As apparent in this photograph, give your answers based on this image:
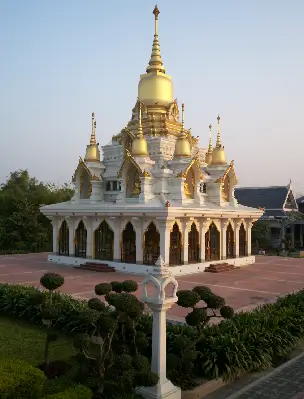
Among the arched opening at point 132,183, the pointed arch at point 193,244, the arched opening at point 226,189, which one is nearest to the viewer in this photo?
the pointed arch at point 193,244

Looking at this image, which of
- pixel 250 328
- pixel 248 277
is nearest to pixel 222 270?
pixel 248 277

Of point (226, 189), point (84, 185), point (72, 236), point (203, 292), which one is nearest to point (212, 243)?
point (226, 189)

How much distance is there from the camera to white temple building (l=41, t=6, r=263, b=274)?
2120 centimetres

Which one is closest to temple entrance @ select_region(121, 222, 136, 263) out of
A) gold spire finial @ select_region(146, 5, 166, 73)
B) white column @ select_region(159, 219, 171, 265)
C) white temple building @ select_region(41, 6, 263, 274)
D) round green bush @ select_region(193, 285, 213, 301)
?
white temple building @ select_region(41, 6, 263, 274)

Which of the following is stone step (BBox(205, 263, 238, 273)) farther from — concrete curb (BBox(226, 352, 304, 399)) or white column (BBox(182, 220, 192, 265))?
concrete curb (BBox(226, 352, 304, 399))

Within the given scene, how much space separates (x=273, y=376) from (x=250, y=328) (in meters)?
1.23

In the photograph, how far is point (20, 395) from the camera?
6.00 metres

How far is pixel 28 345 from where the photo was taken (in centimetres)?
1002

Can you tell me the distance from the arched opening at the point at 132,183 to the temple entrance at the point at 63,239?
4.89m

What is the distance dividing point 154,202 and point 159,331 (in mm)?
14303

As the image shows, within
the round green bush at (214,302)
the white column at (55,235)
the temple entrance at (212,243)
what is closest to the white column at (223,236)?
the temple entrance at (212,243)

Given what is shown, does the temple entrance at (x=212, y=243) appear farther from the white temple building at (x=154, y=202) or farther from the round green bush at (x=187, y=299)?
the round green bush at (x=187, y=299)

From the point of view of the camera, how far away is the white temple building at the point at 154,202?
69.6ft

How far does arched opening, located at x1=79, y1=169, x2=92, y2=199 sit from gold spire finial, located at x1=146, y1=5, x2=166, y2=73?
339 inches
